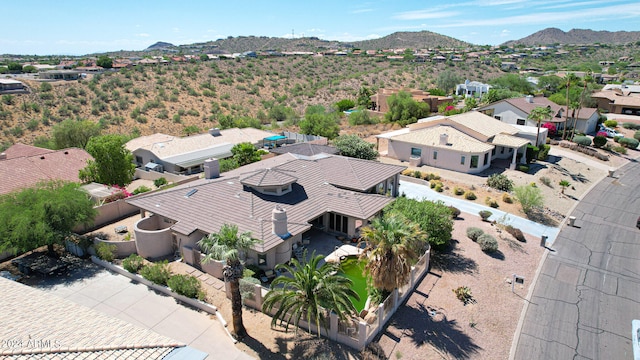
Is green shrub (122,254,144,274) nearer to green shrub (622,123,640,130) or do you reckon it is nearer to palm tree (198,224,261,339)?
palm tree (198,224,261,339)

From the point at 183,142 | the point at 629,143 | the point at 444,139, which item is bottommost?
the point at 629,143

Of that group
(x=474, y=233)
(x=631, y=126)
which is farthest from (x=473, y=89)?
(x=474, y=233)

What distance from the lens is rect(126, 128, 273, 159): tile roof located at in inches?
1735

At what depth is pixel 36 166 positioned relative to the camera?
116 ft

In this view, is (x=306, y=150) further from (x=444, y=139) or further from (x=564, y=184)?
(x=564, y=184)

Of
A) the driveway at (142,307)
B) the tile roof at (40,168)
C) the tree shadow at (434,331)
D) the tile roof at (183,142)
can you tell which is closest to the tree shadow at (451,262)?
the tree shadow at (434,331)

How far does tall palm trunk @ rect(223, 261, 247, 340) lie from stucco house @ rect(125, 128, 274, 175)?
2699cm

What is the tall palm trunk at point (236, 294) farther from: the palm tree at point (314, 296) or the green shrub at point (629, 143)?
the green shrub at point (629, 143)

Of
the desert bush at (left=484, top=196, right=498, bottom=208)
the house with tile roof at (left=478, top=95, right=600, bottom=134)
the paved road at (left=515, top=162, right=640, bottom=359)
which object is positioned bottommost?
the paved road at (left=515, top=162, right=640, bottom=359)

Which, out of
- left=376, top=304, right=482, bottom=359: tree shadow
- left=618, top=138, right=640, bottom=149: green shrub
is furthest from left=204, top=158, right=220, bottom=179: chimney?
left=618, top=138, right=640, bottom=149: green shrub

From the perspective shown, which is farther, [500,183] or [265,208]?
[500,183]

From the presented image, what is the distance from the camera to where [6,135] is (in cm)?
5709

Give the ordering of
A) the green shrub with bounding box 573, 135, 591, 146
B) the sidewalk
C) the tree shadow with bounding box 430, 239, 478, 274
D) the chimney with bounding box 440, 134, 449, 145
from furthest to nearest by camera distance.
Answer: the green shrub with bounding box 573, 135, 591, 146, the chimney with bounding box 440, 134, 449, 145, the sidewalk, the tree shadow with bounding box 430, 239, 478, 274

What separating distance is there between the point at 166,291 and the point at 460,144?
115 feet
